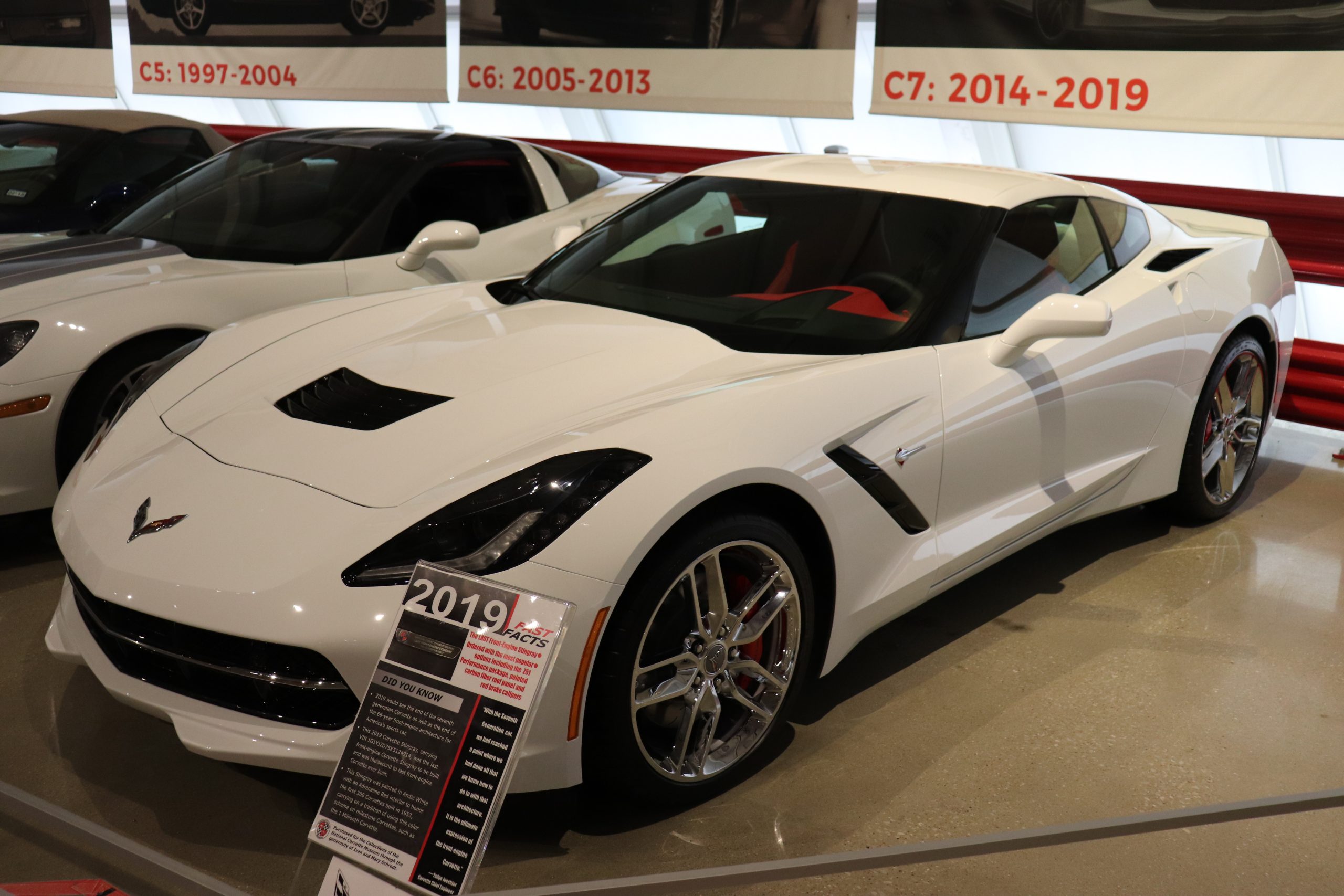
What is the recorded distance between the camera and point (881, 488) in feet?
8.46

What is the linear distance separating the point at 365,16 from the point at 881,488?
7575mm

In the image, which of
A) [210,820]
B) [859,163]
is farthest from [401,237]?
[210,820]

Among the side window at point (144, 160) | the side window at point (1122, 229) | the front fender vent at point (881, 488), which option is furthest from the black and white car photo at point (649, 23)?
the front fender vent at point (881, 488)

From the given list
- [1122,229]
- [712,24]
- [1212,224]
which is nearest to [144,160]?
[712,24]

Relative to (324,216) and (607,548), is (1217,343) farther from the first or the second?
(324,216)

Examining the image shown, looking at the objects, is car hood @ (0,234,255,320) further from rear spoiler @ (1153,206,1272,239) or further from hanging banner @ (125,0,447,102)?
hanging banner @ (125,0,447,102)

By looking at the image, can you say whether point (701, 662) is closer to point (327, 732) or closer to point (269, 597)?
point (327, 732)

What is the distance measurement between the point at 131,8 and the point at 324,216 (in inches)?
278

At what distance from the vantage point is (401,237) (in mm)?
4398

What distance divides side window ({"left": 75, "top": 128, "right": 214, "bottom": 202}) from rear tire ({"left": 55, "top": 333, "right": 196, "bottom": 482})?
2016 millimetres

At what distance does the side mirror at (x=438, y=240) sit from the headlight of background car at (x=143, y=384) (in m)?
1.10

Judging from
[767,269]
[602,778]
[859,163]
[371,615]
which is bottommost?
[602,778]

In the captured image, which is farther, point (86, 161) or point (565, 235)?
point (86, 161)

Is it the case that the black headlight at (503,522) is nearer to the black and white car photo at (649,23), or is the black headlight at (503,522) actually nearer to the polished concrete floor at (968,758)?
the polished concrete floor at (968,758)
